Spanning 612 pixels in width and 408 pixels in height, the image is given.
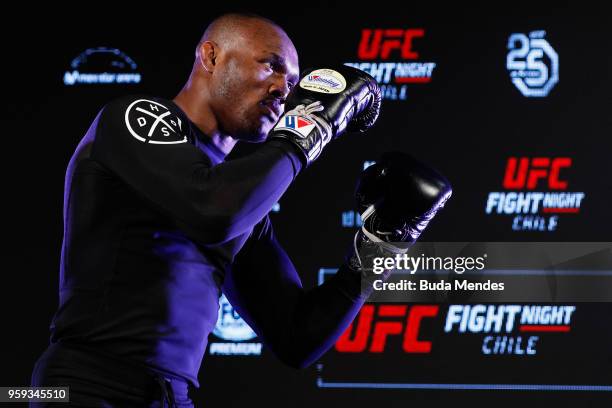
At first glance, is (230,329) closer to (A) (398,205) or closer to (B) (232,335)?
(B) (232,335)

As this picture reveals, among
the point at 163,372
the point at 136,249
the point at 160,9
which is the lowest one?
the point at 163,372

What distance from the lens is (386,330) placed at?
11.3ft

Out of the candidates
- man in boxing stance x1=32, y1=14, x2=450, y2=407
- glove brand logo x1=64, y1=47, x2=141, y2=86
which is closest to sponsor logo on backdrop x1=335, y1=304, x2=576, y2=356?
glove brand logo x1=64, y1=47, x2=141, y2=86

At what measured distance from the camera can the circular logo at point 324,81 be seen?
1803 millimetres

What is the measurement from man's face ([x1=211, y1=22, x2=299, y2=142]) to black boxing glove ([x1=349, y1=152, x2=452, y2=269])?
32 centimetres

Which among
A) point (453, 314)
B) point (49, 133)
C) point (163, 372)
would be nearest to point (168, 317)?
point (163, 372)

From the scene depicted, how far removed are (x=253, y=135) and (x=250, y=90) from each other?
10 cm

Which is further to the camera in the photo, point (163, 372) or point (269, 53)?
point (269, 53)

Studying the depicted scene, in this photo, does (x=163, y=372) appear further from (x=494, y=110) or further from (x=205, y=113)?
(x=494, y=110)

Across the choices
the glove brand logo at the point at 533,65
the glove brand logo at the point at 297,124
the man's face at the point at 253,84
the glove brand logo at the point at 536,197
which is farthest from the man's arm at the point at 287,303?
the glove brand logo at the point at 533,65

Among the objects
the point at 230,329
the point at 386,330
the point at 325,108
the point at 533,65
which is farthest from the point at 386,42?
the point at 325,108

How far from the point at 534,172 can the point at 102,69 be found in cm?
190

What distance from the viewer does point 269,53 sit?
6.21 feet

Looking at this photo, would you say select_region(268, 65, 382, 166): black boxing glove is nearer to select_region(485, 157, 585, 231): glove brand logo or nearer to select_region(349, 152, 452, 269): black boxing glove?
select_region(349, 152, 452, 269): black boxing glove
